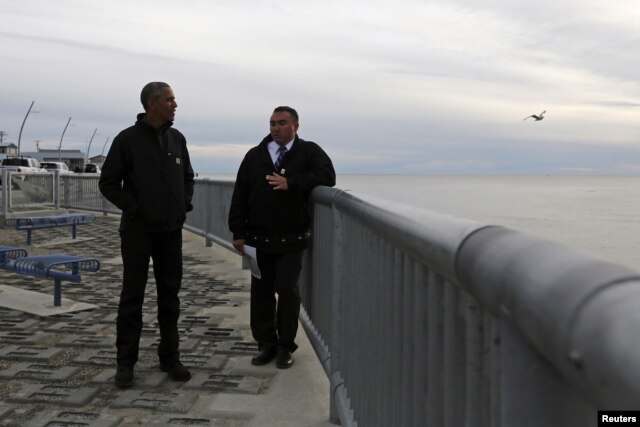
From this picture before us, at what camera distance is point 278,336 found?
5211mm

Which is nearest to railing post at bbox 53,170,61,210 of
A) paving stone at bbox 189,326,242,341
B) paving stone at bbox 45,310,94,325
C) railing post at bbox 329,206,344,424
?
paving stone at bbox 45,310,94,325

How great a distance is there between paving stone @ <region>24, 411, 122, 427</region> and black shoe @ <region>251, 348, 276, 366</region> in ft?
4.23

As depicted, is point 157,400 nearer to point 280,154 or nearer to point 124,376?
point 124,376

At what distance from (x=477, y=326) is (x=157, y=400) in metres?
3.26

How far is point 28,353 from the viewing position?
502cm

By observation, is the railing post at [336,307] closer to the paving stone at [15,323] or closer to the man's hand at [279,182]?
the man's hand at [279,182]

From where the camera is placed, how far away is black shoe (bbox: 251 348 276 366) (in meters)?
4.91

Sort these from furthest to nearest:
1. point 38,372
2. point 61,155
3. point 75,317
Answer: point 61,155, point 75,317, point 38,372

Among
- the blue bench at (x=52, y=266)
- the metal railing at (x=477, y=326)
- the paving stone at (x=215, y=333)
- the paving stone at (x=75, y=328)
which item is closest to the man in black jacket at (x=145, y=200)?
the paving stone at (x=215, y=333)

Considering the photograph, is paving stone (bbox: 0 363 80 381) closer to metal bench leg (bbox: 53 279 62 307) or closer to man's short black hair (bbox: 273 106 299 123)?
metal bench leg (bbox: 53 279 62 307)

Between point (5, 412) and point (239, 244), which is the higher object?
point (239, 244)

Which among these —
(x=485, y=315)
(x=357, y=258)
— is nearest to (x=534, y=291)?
(x=485, y=315)

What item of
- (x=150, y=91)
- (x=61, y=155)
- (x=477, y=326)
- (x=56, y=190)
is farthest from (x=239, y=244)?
(x=61, y=155)

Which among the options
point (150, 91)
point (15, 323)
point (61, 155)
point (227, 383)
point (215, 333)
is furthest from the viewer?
point (61, 155)
